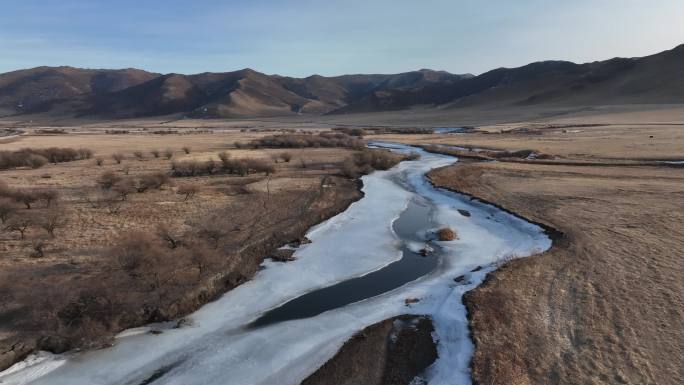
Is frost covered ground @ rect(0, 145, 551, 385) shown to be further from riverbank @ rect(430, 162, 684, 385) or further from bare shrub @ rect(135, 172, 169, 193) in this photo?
bare shrub @ rect(135, 172, 169, 193)

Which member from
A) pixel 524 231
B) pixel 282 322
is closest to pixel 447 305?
pixel 282 322

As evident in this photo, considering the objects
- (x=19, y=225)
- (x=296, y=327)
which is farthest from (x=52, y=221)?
(x=296, y=327)

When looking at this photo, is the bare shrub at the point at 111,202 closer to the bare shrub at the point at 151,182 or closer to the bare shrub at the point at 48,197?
the bare shrub at the point at 151,182

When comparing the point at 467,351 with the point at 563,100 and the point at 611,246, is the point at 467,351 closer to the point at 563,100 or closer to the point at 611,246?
the point at 611,246

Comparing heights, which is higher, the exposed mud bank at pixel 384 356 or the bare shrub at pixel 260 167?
the bare shrub at pixel 260 167

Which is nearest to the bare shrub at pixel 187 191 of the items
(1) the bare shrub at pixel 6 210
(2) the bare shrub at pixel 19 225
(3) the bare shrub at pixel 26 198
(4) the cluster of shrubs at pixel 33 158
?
(3) the bare shrub at pixel 26 198

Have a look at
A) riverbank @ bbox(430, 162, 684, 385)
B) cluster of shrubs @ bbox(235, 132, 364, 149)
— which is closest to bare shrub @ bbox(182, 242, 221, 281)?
riverbank @ bbox(430, 162, 684, 385)
